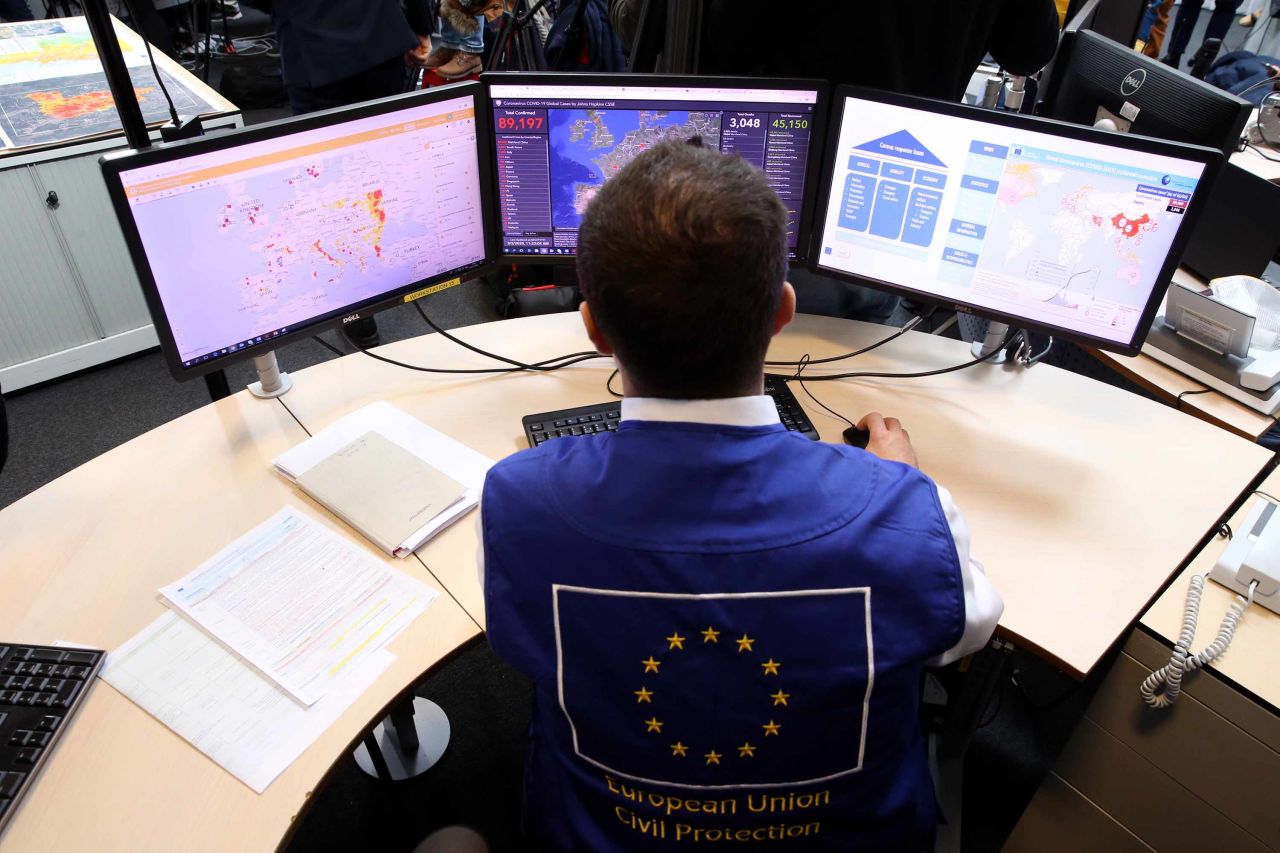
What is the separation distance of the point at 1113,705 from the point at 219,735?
1.20 metres

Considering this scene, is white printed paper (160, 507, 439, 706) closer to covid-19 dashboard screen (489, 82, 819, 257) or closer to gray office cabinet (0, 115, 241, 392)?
covid-19 dashboard screen (489, 82, 819, 257)

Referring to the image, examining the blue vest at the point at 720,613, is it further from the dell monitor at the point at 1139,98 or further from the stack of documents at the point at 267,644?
the dell monitor at the point at 1139,98

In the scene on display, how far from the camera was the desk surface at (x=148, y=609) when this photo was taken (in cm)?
91

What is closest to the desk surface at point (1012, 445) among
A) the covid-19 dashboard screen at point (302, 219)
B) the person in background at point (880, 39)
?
the covid-19 dashboard screen at point (302, 219)

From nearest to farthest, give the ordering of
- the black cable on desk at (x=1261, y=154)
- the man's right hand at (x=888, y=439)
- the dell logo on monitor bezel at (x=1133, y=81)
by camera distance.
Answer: the man's right hand at (x=888, y=439) → the dell logo on monitor bezel at (x=1133, y=81) → the black cable on desk at (x=1261, y=154)

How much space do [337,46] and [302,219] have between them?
1795 millimetres

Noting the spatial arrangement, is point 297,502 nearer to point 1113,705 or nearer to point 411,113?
point 411,113

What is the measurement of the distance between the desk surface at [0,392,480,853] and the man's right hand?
0.67 m

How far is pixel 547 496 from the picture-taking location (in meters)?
0.82

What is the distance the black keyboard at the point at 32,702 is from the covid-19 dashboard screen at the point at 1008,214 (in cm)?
133

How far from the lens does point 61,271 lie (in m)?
2.59

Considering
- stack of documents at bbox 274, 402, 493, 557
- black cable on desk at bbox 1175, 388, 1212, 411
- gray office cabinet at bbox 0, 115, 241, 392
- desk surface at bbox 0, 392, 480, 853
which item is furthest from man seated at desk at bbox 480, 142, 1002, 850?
gray office cabinet at bbox 0, 115, 241, 392

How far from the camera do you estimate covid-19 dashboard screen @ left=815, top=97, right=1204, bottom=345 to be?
4.29 feet

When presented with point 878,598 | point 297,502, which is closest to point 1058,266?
point 878,598
